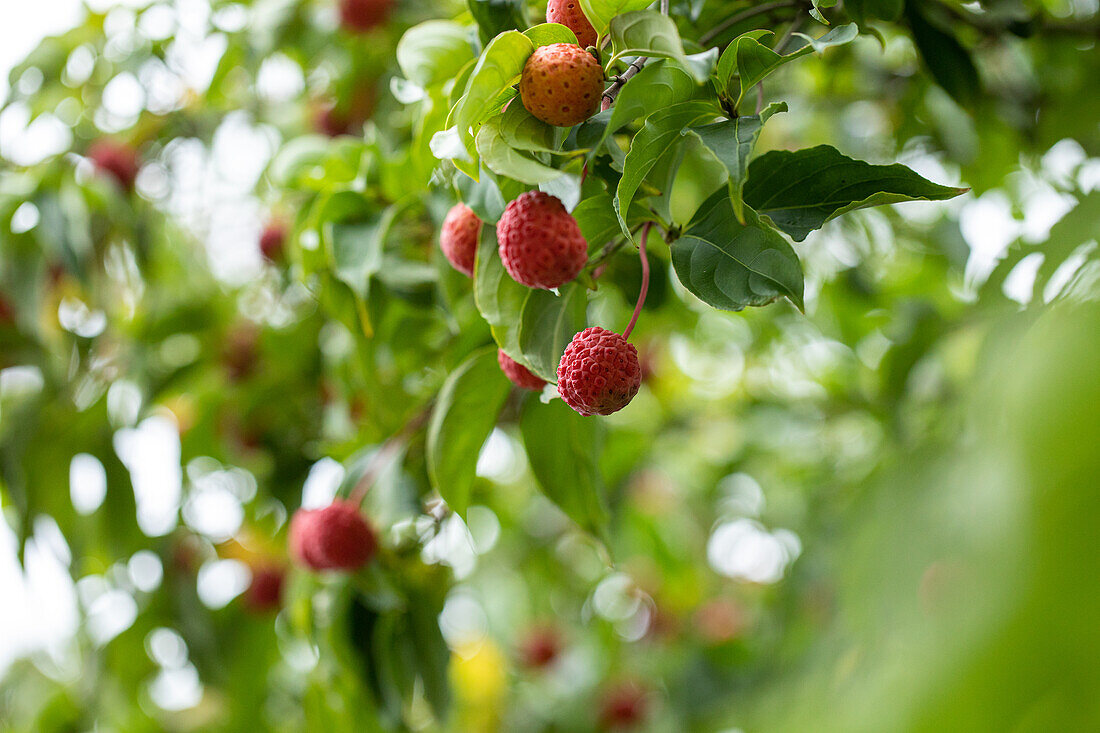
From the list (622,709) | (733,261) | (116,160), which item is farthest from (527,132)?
(622,709)

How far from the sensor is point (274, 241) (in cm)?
126

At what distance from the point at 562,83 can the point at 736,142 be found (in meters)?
0.10

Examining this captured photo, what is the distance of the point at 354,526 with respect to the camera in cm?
77

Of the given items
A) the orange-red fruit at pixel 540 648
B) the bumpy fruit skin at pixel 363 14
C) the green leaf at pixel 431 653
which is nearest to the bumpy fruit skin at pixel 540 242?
the green leaf at pixel 431 653

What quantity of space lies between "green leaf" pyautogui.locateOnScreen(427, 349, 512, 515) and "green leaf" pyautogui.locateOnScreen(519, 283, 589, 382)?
118 mm

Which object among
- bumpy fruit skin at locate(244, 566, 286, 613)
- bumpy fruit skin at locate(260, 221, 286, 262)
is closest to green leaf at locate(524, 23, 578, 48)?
bumpy fruit skin at locate(260, 221, 286, 262)

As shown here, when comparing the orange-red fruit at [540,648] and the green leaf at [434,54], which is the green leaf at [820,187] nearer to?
the green leaf at [434,54]

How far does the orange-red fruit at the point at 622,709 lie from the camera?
65.2 inches

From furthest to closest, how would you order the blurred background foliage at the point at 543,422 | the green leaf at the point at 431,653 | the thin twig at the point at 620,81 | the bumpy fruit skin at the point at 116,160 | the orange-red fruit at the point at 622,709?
the orange-red fruit at the point at 622,709 → the bumpy fruit skin at the point at 116,160 → the green leaf at the point at 431,653 → the thin twig at the point at 620,81 → the blurred background foliage at the point at 543,422

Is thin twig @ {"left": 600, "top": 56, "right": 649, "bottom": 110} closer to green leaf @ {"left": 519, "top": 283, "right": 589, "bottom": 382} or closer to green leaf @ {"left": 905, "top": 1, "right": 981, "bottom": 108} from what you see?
green leaf @ {"left": 519, "top": 283, "right": 589, "bottom": 382}

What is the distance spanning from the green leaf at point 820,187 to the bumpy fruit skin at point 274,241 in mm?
952

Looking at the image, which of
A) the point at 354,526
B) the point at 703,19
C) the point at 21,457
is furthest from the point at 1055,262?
the point at 21,457

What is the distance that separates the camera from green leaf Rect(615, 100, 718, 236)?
16.1 inches

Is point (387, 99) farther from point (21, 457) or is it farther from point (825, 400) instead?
point (825, 400)
